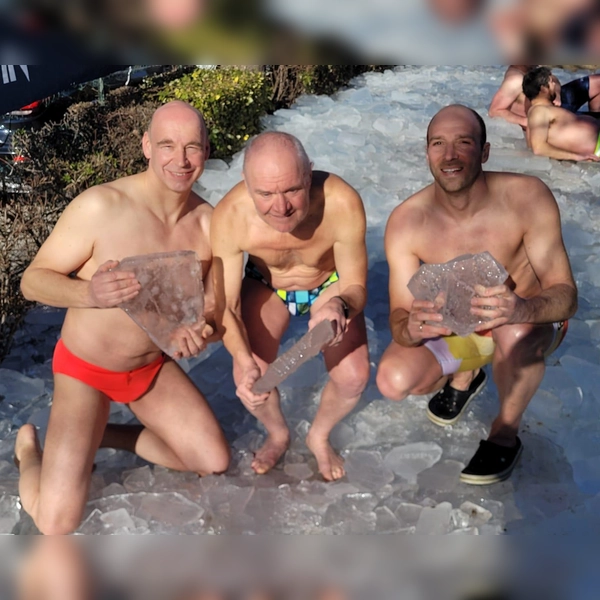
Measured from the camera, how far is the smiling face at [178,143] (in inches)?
100.0

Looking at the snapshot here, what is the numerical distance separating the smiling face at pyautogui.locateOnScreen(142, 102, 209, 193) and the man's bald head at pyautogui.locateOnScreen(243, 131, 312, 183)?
19cm

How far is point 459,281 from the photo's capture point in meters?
2.70

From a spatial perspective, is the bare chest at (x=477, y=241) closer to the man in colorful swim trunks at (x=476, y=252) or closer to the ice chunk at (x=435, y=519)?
the man in colorful swim trunks at (x=476, y=252)

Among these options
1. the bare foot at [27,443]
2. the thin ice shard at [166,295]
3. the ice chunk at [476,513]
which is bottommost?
the ice chunk at [476,513]

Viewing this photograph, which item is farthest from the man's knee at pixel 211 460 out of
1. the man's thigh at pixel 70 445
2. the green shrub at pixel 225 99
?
the green shrub at pixel 225 99

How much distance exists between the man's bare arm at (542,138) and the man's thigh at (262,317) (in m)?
4.70

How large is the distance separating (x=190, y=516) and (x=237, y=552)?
6.92ft

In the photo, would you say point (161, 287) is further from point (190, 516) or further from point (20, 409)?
point (20, 409)

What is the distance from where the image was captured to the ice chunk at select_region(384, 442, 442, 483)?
3.18 metres

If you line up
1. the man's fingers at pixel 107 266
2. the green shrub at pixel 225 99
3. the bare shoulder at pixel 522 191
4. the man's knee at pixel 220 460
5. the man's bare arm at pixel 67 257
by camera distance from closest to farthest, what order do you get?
the man's fingers at pixel 107 266 → the man's bare arm at pixel 67 257 → the bare shoulder at pixel 522 191 → the man's knee at pixel 220 460 → the green shrub at pixel 225 99

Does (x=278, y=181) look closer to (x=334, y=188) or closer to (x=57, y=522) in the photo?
(x=334, y=188)

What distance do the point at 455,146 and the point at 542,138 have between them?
4718mm

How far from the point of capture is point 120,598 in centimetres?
75

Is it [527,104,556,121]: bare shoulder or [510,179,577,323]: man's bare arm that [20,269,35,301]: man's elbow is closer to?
[510,179,577,323]: man's bare arm
